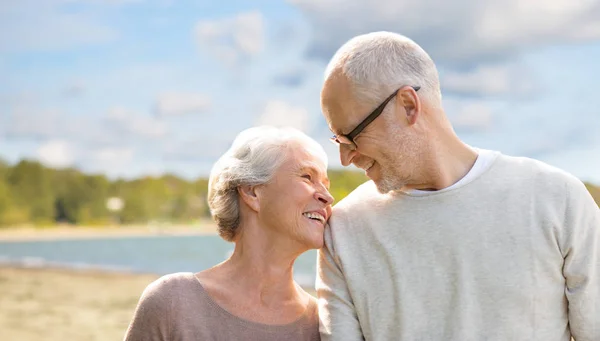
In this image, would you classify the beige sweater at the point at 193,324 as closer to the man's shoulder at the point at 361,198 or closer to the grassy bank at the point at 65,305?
the man's shoulder at the point at 361,198

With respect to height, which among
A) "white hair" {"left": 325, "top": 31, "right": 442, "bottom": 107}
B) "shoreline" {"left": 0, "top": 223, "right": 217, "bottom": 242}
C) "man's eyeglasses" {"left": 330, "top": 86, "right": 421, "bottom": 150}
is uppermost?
"white hair" {"left": 325, "top": 31, "right": 442, "bottom": 107}

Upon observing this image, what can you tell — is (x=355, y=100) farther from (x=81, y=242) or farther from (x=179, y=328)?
(x=81, y=242)

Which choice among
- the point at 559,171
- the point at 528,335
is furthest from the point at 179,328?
the point at 559,171

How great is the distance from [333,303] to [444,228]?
0.41 m

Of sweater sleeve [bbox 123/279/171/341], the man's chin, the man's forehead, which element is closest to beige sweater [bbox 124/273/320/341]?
sweater sleeve [bbox 123/279/171/341]

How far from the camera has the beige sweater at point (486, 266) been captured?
2.33 m

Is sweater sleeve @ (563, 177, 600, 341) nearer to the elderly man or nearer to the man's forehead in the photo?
the elderly man

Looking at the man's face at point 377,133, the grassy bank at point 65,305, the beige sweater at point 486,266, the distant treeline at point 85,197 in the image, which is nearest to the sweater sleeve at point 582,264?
the beige sweater at point 486,266

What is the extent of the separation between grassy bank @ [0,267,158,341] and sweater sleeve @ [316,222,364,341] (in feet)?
29.1

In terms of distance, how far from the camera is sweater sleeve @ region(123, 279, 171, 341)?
2.61 metres

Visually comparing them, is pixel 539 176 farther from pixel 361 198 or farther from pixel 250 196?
pixel 250 196

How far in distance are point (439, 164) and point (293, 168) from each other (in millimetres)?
489

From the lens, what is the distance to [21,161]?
48.3 metres

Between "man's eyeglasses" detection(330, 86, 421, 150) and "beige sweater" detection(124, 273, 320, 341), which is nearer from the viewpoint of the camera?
"man's eyeglasses" detection(330, 86, 421, 150)
